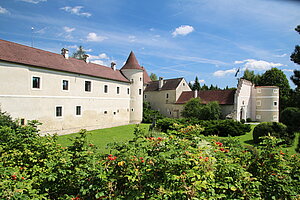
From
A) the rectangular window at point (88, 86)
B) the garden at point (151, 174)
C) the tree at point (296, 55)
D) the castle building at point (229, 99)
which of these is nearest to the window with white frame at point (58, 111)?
the rectangular window at point (88, 86)

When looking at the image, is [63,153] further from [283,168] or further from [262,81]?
[262,81]

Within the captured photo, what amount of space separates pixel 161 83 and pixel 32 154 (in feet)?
134

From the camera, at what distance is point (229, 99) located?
34.5 meters

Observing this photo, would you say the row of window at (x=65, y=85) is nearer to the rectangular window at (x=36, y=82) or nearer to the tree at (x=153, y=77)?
the rectangular window at (x=36, y=82)

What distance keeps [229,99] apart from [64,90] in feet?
91.3

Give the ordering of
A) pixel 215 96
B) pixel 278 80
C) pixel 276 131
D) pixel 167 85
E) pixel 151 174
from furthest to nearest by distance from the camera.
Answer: pixel 278 80, pixel 167 85, pixel 215 96, pixel 276 131, pixel 151 174

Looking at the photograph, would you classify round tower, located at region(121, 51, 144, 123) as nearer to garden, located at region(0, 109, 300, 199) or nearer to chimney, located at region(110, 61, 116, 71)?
chimney, located at region(110, 61, 116, 71)

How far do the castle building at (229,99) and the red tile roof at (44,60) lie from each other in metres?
15.7

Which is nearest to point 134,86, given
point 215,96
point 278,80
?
point 215,96

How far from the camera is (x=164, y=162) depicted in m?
3.70

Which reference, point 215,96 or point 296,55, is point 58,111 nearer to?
point 296,55

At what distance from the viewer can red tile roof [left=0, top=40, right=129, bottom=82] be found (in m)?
19.0

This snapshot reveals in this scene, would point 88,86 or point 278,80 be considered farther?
point 278,80

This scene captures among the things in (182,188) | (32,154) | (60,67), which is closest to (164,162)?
(182,188)
